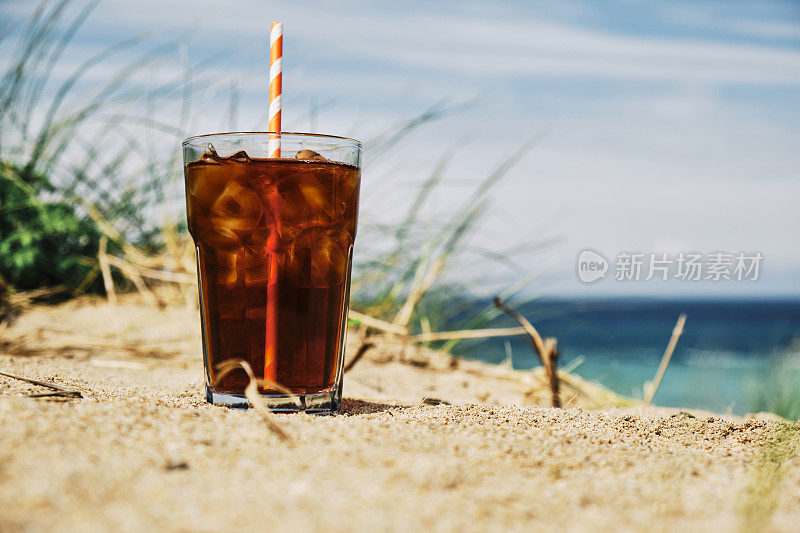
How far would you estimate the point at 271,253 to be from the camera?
5.24 ft

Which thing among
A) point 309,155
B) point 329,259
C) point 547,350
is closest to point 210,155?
point 309,155

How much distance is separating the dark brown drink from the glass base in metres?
0.02

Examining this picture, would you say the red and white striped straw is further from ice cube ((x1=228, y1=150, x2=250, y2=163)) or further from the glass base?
the glass base

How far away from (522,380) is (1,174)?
120 inches

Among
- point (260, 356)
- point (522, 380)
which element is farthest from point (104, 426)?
point (522, 380)

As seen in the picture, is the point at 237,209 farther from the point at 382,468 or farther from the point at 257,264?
the point at 382,468

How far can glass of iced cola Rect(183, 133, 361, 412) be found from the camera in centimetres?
158

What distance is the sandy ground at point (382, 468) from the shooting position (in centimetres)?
87

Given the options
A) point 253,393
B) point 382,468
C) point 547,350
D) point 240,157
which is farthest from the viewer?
point 547,350

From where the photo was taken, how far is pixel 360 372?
9.05 ft

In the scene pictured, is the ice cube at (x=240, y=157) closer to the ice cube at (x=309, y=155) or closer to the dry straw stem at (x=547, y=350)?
the ice cube at (x=309, y=155)

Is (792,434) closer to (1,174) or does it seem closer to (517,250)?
(517,250)

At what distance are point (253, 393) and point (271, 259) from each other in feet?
1.31

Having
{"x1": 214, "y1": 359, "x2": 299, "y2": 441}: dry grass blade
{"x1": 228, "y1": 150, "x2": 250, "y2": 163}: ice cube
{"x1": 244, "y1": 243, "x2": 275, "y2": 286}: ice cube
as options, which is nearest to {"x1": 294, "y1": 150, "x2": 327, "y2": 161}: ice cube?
{"x1": 228, "y1": 150, "x2": 250, "y2": 163}: ice cube
